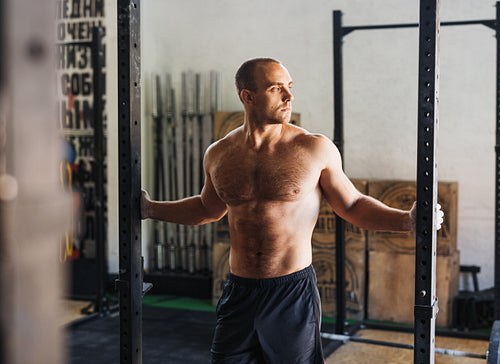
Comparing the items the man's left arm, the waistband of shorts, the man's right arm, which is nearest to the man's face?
the man's left arm

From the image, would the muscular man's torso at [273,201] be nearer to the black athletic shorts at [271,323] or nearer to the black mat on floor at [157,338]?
the black athletic shorts at [271,323]

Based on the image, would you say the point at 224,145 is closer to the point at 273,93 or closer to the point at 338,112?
the point at 273,93

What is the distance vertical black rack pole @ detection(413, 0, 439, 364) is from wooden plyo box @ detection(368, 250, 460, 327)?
2779 mm

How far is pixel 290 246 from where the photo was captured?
7.88 feet

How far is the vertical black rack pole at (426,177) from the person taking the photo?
2006 millimetres

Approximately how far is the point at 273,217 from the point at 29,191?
6.11 feet

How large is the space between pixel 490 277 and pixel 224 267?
93.4 inches

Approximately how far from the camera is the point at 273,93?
7.77ft

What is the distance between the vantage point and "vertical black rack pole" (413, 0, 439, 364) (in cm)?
201

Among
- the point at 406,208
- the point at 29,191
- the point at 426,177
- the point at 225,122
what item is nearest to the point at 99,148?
the point at 225,122

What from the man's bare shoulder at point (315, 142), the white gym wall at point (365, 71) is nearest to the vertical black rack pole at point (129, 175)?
the man's bare shoulder at point (315, 142)

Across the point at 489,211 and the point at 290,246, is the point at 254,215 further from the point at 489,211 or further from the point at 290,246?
the point at 489,211

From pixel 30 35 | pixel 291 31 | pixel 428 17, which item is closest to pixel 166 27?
pixel 291 31

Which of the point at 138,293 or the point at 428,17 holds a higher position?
the point at 428,17
